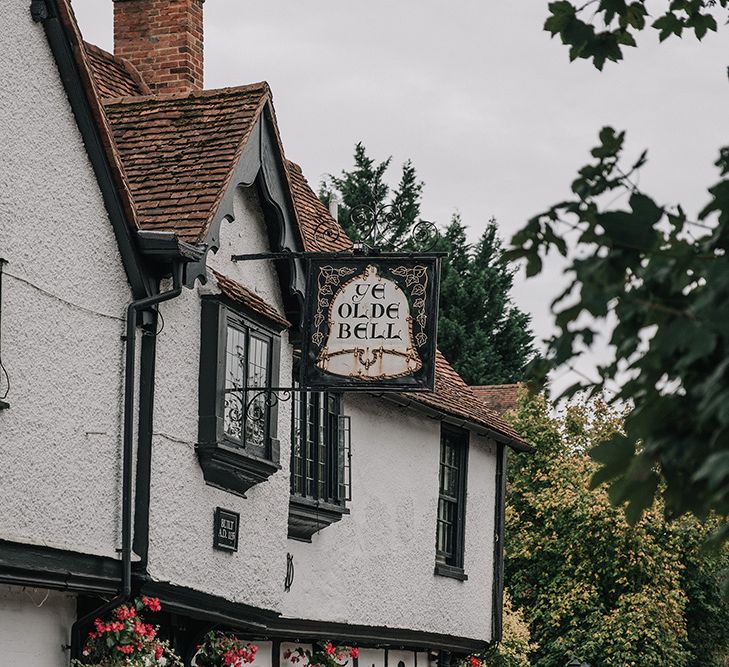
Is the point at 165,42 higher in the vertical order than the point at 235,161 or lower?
higher

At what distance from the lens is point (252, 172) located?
47.8 feet

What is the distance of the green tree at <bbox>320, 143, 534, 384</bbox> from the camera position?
45.1 meters

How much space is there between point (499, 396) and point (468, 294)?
222 inches

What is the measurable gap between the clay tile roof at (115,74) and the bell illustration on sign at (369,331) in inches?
155

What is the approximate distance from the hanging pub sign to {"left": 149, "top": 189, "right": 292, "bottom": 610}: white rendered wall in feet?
3.35

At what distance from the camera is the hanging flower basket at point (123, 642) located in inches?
476

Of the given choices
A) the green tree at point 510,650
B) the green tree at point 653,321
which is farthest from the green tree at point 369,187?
the green tree at point 653,321

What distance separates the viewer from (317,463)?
1727cm

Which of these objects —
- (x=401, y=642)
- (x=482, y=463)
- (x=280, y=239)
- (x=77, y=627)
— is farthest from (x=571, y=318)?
(x=482, y=463)

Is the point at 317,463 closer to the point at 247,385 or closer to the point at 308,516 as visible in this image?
the point at 308,516

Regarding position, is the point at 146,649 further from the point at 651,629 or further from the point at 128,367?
the point at 651,629

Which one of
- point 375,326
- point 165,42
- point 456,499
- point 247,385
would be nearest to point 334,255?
point 375,326

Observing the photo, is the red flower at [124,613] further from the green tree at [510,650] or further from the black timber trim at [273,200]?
the green tree at [510,650]

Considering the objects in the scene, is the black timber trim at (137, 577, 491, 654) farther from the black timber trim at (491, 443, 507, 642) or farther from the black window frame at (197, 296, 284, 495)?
the black window frame at (197, 296, 284, 495)
